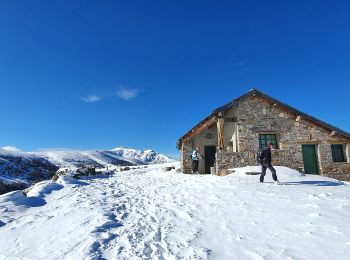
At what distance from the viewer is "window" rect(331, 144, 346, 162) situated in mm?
18031

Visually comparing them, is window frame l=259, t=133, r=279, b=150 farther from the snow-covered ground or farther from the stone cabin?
the snow-covered ground

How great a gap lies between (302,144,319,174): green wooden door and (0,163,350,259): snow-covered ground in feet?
27.6

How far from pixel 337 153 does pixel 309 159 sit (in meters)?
2.10

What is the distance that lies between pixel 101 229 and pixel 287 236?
368 cm

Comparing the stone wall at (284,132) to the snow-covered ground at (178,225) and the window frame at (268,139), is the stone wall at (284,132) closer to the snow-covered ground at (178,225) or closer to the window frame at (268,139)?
the window frame at (268,139)

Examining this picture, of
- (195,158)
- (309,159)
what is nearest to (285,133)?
(309,159)

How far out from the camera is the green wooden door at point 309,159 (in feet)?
58.0

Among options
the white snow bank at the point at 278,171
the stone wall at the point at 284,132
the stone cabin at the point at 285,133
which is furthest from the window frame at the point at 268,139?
the white snow bank at the point at 278,171

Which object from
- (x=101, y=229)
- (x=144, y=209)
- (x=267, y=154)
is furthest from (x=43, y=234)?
(x=267, y=154)

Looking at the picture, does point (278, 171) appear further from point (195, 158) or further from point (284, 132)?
point (195, 158)

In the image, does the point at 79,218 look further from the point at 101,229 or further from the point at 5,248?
the point at 5,248

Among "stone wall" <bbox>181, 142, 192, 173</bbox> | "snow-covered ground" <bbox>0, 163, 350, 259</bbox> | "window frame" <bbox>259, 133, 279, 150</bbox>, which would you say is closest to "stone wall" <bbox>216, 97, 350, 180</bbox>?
"window frame" <bbox>259, 133, 279, 150</bbox>

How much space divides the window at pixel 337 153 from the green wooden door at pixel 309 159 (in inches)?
54.9

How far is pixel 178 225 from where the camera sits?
5977mm
